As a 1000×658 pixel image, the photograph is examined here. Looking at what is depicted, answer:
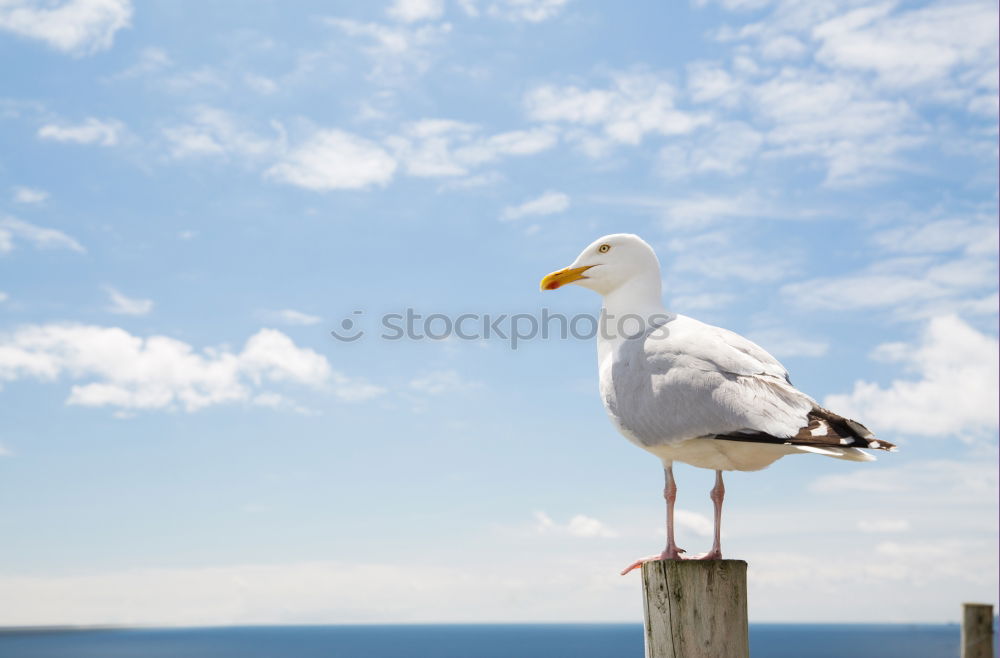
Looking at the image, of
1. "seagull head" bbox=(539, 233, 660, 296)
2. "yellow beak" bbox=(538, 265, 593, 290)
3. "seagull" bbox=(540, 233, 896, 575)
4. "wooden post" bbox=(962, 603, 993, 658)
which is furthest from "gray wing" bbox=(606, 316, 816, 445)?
"wooden post" bbox=(962, 603, 993, 658)

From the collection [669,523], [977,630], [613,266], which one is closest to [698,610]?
[669,523]

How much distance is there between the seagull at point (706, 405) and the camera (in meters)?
7.05

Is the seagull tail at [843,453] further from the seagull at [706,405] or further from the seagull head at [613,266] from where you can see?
the seagull head at [613,266]

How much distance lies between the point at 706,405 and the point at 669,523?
1092 mm

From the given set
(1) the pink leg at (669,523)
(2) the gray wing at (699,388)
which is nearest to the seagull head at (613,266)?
(2) the gray wing at (699,388)

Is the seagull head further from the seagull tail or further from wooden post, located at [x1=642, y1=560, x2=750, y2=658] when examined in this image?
wooden post, located at [x1=642, y1=560, x2=750, y2=658]

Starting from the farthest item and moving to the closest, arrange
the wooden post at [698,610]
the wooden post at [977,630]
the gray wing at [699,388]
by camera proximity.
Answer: the wooden post at [977,630]
the gray wing at [699,388]
the wooden post at [698,610]

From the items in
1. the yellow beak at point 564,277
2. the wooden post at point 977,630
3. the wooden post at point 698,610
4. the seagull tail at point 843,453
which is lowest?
the wooden post at point 977,630

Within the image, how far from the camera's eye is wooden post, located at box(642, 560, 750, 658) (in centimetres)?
665

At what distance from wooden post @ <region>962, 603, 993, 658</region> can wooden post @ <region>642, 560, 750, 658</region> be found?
9.47 meters

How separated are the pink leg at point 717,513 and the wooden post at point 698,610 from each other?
0.69 m

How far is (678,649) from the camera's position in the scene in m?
6.68

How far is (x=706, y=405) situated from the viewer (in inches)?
296

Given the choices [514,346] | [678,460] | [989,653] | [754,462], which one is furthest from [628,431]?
[989,653]
